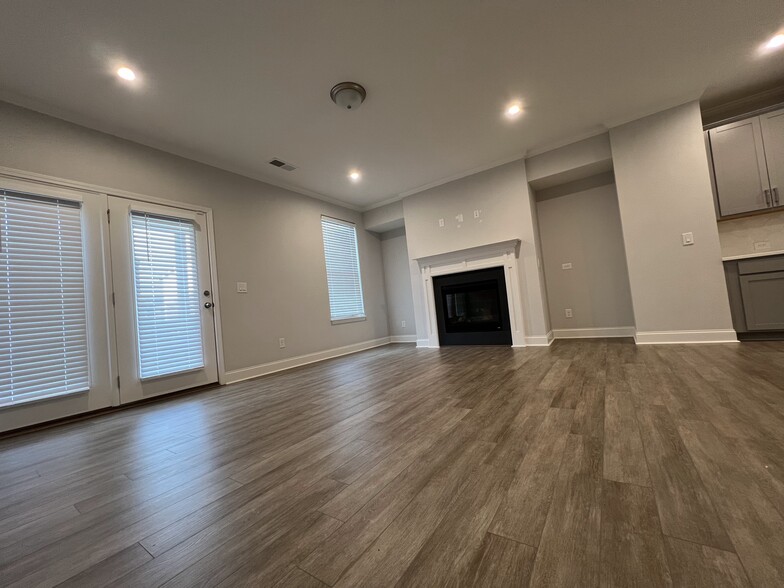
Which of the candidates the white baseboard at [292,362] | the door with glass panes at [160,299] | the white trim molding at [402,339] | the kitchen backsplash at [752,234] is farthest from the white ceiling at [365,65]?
the white trim molding at [402,339]

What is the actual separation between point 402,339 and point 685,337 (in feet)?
13.4

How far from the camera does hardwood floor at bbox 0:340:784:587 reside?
0.78 metres

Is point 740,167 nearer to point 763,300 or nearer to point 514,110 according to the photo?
point 763,300

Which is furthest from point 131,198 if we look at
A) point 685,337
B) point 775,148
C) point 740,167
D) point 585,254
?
point 775,148

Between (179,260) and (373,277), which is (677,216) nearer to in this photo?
(373,277)

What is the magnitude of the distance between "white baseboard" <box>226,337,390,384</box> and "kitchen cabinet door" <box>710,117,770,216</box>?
5.04 metres

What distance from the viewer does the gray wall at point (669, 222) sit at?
10.6ft

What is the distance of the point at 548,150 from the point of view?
4145 millimetres

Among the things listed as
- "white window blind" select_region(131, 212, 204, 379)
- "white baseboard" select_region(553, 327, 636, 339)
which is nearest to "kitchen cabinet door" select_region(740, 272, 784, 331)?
"white baseboard" select_region(553, 327, 636, 339)

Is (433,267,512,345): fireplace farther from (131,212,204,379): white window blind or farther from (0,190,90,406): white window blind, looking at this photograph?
(0,190,90,406): white window blind

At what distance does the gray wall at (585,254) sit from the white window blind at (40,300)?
555 centimetres

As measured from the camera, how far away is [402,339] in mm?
6059

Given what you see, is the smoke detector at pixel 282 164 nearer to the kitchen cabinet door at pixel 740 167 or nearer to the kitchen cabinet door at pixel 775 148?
the kitchen cabinet door at pixel 740 167

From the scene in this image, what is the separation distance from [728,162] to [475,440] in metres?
4.30
